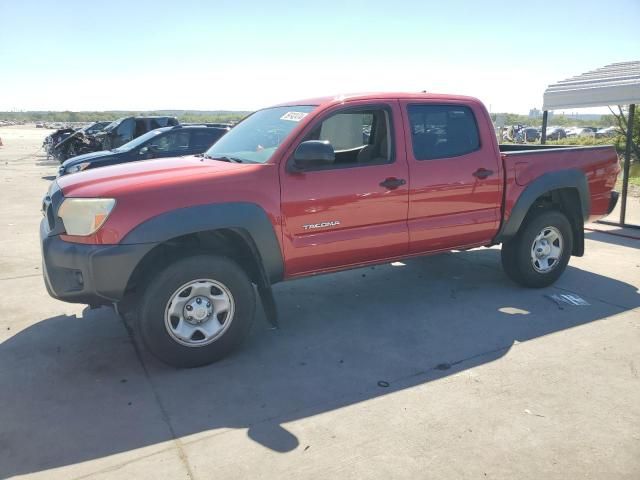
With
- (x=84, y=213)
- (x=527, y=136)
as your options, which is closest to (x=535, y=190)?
(x=84, y=213)

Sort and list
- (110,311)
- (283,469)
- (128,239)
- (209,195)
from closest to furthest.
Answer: (283,469) < (128,239) < (209,195) < (110,311)

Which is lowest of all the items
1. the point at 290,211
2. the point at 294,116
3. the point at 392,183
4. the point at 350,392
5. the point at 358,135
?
the point at 350,392

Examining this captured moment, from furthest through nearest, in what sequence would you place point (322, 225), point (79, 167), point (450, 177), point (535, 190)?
point (79, 167)
point (535, 190)
point (450, 177)
point (322, 225)

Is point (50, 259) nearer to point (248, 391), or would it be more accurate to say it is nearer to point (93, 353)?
point (93, 353)

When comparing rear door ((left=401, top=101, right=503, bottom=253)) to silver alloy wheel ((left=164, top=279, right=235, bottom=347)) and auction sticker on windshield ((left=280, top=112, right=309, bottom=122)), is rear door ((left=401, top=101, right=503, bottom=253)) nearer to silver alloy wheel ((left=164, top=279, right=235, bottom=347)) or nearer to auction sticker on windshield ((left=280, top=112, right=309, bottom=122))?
auction sticker on windshield ((left=280, top=112, right=309, bottom=122))

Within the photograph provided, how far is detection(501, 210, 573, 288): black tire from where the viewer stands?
5297mm

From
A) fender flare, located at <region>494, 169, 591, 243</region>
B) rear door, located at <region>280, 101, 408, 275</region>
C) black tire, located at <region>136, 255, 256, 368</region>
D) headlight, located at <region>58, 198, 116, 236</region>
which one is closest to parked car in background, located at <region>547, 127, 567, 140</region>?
fender flare, located at <region>494, 169, 591, 243</region>

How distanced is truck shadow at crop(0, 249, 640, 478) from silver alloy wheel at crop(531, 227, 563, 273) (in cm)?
26

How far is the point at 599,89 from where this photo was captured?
8.23m

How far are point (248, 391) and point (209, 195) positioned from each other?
137 cm

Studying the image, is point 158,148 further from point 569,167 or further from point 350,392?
point 350,392

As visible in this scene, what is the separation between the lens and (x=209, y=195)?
12.0 feet

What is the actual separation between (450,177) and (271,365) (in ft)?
7.51

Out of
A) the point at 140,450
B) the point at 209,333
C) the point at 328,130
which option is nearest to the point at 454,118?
the point at 328,130
